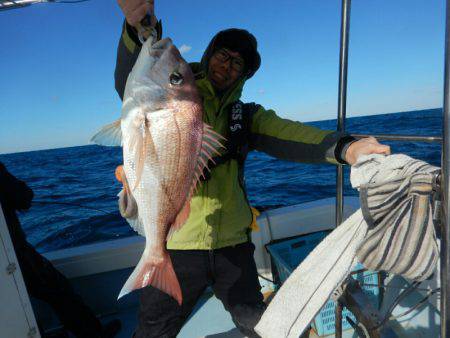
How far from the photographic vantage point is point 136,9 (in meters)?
1.43

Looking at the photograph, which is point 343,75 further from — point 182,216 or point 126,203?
point 126,203

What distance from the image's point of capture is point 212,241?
6.93 feet

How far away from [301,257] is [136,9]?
2932 millimetres

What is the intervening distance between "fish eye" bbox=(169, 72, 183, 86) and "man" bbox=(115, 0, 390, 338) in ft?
1.35

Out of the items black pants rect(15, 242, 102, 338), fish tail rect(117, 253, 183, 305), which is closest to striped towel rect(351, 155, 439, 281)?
fish tail rect(117, 253, 183, 305)

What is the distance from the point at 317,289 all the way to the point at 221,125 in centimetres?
124

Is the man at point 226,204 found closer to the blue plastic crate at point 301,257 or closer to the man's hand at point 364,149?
the man's hand at point 364,149

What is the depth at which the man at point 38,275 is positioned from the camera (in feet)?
8.50

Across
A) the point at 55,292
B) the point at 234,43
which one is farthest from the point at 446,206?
the point at 55,292

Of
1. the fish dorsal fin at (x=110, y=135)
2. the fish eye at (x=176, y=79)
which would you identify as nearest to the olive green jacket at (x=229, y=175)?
the fish eye at (x=176, y=79)

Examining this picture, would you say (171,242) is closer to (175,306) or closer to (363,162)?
(175,306)

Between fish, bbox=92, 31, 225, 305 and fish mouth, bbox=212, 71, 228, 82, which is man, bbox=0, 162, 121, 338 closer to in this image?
fish, bbox=92, 31, 225, 305

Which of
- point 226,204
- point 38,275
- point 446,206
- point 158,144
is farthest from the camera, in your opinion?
point 38,275

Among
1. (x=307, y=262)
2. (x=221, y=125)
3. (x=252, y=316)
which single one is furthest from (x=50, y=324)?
(x=307, y=262)
